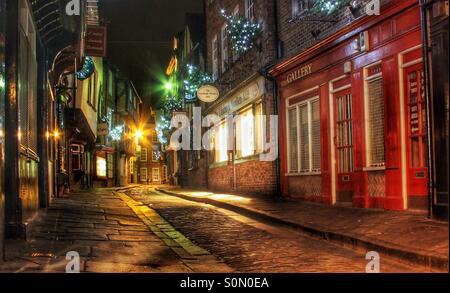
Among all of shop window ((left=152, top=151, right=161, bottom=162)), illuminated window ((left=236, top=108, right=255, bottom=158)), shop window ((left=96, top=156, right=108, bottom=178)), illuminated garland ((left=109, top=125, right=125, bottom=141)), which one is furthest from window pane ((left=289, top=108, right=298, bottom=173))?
shop window ((left=152, top=151, right=161, bottom=162))

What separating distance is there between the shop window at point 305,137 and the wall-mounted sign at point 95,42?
7.24m

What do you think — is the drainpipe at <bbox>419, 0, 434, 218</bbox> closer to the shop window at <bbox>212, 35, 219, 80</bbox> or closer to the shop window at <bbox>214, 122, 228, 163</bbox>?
the shop window at <bbox>214, 122, 228, 163</bbox>

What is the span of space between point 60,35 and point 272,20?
21.2 feet

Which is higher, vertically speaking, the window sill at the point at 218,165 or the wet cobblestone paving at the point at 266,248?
the window sill at the point at 218,165

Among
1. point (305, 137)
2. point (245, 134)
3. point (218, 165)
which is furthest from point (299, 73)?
point (218, 165)

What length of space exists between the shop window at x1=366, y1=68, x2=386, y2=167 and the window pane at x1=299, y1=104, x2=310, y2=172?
3.07m

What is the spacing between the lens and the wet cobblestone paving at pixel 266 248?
6.29 metres

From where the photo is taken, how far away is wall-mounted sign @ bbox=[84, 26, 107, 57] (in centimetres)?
1794

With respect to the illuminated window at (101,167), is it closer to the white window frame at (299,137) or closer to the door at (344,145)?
the white window frame at (299,137)

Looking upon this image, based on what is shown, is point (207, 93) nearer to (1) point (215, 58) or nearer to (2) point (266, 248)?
(1) point (215, 58)

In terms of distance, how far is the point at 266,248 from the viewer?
25.2 feet

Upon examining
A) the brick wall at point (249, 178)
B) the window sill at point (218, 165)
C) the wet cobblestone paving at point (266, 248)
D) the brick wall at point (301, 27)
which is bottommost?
the wet cobblestone paving at point (266, 248)

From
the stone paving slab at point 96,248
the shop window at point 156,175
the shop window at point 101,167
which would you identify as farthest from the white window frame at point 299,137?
the shop window at point 156,175
